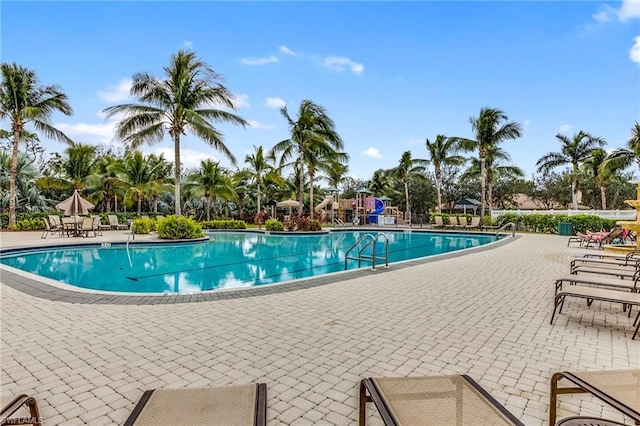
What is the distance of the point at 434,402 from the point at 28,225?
2460 centimetres

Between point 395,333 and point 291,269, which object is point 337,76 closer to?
point 291,269

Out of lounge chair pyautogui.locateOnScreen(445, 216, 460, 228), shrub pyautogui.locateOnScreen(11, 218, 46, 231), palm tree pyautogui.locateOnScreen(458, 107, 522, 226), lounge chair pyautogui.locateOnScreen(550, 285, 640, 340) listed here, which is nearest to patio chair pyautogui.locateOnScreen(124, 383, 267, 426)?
lounge chair pyautogui.locateOnScreen(550, 285, 640, 340)

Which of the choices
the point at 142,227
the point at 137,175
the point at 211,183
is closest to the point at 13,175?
the point at 137,175

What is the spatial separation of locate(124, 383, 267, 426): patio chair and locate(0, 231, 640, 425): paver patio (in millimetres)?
635

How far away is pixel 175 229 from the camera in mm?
15523

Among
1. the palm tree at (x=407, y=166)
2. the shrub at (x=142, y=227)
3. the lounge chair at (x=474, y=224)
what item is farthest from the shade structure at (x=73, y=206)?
the palm tree at (x=407, y=166)

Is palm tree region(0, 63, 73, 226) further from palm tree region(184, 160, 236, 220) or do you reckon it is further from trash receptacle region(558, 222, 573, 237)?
trash receptacle region(558, 222, 573, 237)

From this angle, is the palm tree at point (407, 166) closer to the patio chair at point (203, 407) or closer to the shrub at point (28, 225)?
the shrub at point (28, 225)

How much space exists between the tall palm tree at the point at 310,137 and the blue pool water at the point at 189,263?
7085 mm

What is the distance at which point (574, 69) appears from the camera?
491 inches

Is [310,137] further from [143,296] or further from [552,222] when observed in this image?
[143,296]

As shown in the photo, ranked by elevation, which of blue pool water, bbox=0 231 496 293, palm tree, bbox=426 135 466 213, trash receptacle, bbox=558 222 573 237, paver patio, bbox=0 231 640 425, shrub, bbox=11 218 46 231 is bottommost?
blue pool water, bbox=0 231 496 293

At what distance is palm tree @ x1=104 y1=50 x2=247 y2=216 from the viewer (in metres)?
15.9

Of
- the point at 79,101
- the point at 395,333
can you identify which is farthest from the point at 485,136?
the point at 79,101
